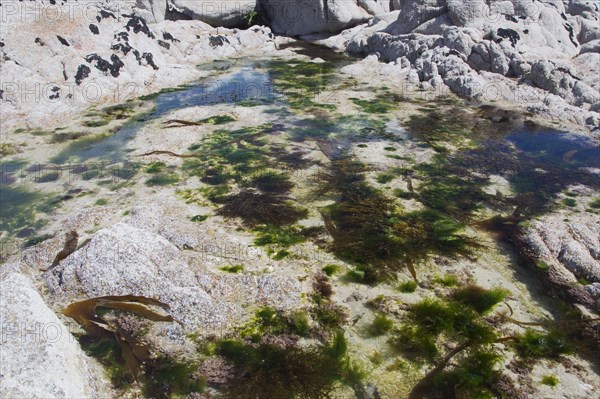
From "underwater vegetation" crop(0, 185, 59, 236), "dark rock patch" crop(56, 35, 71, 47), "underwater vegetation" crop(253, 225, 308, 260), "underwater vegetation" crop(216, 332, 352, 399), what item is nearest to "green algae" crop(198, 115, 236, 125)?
"underwater vegetation" crop(0, 185, 59, 236)

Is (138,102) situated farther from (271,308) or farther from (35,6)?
(271,308)

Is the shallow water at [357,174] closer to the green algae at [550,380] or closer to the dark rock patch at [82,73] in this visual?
the green algae at [550,380]

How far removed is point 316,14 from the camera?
2438 centimetres

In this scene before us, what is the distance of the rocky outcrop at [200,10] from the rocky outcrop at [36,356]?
21464 mm

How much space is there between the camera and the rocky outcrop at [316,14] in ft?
78.9

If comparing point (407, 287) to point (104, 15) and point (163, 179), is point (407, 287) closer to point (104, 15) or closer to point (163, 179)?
point (163, 179)

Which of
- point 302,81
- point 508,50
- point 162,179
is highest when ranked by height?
point 508,50

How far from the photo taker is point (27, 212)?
7637 millimetres

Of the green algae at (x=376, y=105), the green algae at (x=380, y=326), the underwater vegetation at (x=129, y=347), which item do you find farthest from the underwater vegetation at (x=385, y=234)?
the green algae at (x=376, y=105)

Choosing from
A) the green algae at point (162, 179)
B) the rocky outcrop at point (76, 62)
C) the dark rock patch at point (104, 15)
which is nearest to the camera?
the green algae at point (162, 179)

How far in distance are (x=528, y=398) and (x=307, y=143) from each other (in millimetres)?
7476

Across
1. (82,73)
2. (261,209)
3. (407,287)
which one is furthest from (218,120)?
(407,287)

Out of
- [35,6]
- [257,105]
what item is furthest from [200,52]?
[257,105]

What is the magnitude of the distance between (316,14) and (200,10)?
6.71 m
